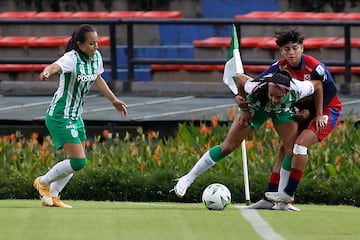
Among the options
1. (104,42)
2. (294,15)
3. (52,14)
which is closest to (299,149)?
(104,42)

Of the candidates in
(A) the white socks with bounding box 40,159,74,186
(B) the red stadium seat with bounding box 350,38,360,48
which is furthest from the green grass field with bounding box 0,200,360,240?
(B) the red stadium seat with bounding box 350,38,360,48

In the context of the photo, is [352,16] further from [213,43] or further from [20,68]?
[20,68]

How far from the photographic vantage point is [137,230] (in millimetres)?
11281

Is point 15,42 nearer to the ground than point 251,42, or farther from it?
nearer to the ground

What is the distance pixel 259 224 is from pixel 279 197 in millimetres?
1445

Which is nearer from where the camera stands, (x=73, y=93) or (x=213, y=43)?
(x=73, y=93)

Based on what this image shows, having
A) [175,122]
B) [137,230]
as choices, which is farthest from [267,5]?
[137,230]

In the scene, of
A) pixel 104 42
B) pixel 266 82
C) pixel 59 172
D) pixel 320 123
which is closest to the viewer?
pixel 266 82

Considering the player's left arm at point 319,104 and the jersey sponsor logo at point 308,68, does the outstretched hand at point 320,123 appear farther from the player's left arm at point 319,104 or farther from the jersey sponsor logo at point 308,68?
the jersey sponsor logo at point 308,68

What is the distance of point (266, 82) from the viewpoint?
1278 cm

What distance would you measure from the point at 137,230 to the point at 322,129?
2515 millimetres

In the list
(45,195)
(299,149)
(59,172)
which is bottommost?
(45,195)

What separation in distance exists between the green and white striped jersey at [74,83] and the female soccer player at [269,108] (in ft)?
4.14

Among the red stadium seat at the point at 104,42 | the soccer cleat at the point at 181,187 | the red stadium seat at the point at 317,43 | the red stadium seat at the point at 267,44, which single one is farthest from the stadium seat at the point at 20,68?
the soccer cleat at the point at 181,187
